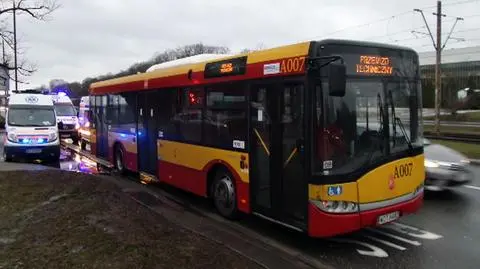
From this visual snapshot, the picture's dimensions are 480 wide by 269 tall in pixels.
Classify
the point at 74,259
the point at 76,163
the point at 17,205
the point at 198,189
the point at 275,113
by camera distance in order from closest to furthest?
1. the point at 74,259
2. the point at 275,113
3. the point at 17,205
4. the point at 198,189
5. the point at 76,163

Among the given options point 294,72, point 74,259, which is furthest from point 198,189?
point 74,259

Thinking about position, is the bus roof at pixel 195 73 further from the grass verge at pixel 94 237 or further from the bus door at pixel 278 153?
the grass verge at pixel 94 237

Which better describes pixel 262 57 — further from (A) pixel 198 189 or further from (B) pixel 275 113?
(A) pixel 198 189

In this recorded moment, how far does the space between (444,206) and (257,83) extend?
4804 millimetres

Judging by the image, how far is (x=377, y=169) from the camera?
694 centimetres

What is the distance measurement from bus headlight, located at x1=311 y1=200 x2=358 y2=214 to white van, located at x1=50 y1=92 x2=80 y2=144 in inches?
896

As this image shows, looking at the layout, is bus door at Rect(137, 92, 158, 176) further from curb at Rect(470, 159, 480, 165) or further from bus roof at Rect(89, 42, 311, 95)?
curb at Rect(470, 159, 480, 165)

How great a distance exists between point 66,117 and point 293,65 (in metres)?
24.7

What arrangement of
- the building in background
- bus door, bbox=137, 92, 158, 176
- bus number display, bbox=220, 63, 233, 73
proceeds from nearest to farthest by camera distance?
bus number display, bbox=220, 63, 233, 73 → bus door, bbox=137, 92, 158, 176 → the building in background

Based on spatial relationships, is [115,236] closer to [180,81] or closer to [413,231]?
[180,81]

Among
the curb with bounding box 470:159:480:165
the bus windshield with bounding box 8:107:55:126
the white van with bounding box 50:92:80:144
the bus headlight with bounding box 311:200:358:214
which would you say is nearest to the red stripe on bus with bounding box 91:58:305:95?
the bus headlight with bounding box 311:200:358:214

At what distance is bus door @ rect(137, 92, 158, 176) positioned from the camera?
38.7ft

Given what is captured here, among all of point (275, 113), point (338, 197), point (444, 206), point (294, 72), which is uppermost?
point (294, 72)

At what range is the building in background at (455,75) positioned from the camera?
66.8m
